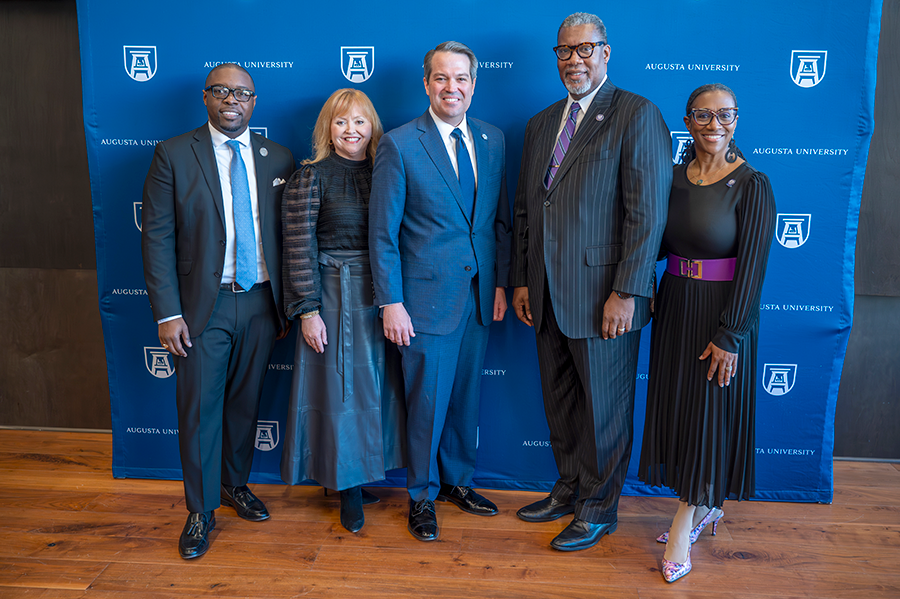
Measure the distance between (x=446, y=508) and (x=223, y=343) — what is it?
47.7 inches

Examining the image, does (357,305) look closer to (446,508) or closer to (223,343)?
(223,343)

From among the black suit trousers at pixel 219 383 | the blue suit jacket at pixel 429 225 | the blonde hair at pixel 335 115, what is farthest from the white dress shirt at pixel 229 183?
the blue suit jacket at pixel 429 225

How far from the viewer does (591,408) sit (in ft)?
7.25

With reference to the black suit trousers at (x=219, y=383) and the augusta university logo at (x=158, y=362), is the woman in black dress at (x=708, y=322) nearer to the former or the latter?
the black suit trousers at (x=219, y=383)

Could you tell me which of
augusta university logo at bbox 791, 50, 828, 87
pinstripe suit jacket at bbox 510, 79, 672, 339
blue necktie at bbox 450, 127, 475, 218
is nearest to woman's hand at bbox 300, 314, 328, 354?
blue necktie at bbox 450, 127, 475, 218

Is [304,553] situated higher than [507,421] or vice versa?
[507,421]

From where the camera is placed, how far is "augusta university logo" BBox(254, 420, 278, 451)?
282cm

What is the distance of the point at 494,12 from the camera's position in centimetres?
250

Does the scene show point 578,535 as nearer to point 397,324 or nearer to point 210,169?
point 397,324

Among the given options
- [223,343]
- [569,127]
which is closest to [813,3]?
[569,127]

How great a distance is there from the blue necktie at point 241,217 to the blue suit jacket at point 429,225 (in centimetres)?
51

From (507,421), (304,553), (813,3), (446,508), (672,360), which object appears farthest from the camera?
(507,421)

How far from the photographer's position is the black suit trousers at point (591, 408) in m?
2.20

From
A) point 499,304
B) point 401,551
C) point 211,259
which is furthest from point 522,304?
point 211,259
